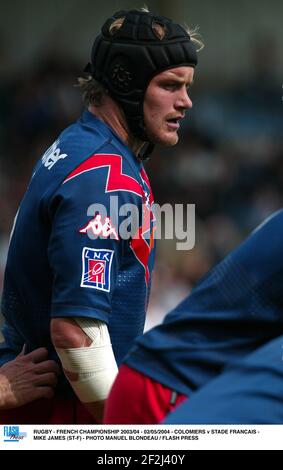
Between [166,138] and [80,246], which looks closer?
[80,246]

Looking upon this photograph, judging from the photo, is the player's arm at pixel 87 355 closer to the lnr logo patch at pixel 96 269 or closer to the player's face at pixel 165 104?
the lnr logo patch at pixel 96 269

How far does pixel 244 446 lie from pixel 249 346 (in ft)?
1.28

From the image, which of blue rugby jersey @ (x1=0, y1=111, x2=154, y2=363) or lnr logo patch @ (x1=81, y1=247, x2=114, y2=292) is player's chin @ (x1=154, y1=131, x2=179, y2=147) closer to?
blue rugby jersey @ (x1=0, y1=111, x2=154, y2=363)

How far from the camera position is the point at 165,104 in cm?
298

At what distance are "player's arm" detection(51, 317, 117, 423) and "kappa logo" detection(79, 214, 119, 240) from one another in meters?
0.26

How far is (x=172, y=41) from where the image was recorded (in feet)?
9.84

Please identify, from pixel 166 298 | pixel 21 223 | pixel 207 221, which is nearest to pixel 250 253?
pixel 21 223

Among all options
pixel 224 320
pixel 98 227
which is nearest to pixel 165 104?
pixel 98 227

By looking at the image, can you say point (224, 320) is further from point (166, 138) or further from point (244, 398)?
point (166, 138)

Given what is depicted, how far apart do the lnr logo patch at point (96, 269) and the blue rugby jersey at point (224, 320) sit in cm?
49

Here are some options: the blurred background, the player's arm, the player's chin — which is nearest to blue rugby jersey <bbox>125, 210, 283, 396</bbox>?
the player's arm

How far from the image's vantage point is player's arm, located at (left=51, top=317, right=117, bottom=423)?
260 cm

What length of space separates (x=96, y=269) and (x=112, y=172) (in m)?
0.31

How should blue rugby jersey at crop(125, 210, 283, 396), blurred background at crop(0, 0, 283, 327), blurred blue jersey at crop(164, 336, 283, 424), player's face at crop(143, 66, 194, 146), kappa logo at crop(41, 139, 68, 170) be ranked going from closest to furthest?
blurred blue jersey at crop(164, 336, 283, 424), blue rugby jersey at crop(125, 210, 283, 396), kappa logo at crop(41, 139, 68, 170), player's face at crop(143, 66, 194, 146), blurred background at crop(0, 0, 283, 327)
